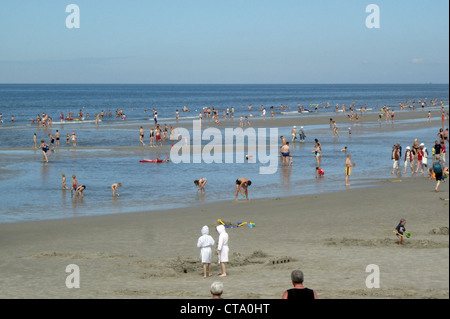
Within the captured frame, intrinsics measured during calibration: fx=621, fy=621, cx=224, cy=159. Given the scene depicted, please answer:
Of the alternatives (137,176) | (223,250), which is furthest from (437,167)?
(137,176)

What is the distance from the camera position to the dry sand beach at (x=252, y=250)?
12094mm

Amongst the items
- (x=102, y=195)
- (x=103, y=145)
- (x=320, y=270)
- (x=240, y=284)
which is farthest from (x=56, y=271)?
(x=103, y=145)

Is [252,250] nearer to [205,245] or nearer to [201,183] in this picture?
[205,245]

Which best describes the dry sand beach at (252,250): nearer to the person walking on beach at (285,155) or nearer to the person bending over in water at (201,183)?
the person bending over in water at (201,183)

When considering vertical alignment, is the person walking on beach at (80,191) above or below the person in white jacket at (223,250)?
below

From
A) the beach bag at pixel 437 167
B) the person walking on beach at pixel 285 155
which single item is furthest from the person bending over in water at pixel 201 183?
the beach bag at pixel 437 167

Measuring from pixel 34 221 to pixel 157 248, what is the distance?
608cm

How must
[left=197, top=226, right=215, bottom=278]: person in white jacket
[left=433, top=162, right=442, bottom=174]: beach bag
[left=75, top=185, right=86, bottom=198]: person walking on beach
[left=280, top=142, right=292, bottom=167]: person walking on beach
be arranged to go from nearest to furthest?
[left=197, top=226, right=215, bottom=278]: person in white jacket, [left=433, top=162, right=442, bottom=174]: beach bag, [left=75, top=185, right=86, bottom=198]: person walking on beach, [left=280, top=142, right=292, bottom=167]: person walking on beach

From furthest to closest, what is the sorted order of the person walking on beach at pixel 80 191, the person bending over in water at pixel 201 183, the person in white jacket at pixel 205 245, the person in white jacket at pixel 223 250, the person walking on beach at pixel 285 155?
the person walking on beach at pixel 285 155
the person bending over in water at pixel 201 183
the person walking on beach at pixel 80 191
the person in white jacket at pixel 223 250
the person in white jacket at pixel 205 245

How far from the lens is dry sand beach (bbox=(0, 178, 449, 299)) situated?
12.1 metres

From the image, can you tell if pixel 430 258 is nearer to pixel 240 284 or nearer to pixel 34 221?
Result: pixel 240 284

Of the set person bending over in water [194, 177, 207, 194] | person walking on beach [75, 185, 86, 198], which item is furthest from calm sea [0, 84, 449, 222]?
person bending over in water [194, 177, 207, 194]

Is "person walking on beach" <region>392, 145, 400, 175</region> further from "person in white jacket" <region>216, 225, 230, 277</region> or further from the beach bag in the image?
"person in white jacket" <region>216, 225, 230, 277</region>

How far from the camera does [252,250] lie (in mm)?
15453
